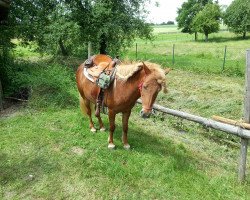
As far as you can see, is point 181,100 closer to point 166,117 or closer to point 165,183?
point 166,117

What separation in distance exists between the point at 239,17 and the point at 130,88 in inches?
1830

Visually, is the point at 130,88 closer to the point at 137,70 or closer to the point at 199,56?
the point at 137,70

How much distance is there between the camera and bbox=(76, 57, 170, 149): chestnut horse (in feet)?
16.3

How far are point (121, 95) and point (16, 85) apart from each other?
6.13m

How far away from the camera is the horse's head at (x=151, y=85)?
4.91 m

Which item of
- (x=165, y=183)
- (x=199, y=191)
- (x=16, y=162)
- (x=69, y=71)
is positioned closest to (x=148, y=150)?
(x=165, y=183)

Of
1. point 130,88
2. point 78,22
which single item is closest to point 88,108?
point 130,88

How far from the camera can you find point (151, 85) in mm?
4953

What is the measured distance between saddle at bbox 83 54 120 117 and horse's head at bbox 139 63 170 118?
108cm

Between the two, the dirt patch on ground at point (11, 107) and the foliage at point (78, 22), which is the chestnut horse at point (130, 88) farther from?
the foliage at point (78, 22)

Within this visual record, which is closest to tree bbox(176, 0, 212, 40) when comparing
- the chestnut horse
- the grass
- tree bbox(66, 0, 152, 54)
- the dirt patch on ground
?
tree bbox(66, 0, 152, 54)

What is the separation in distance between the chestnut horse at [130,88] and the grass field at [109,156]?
2.39ft

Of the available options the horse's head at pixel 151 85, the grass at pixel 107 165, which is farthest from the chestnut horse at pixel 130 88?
the grass at pixel 107 165

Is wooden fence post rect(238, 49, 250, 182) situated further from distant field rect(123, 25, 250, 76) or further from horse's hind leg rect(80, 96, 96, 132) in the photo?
horse's hind leg rect(80, 96, 96, 132)
